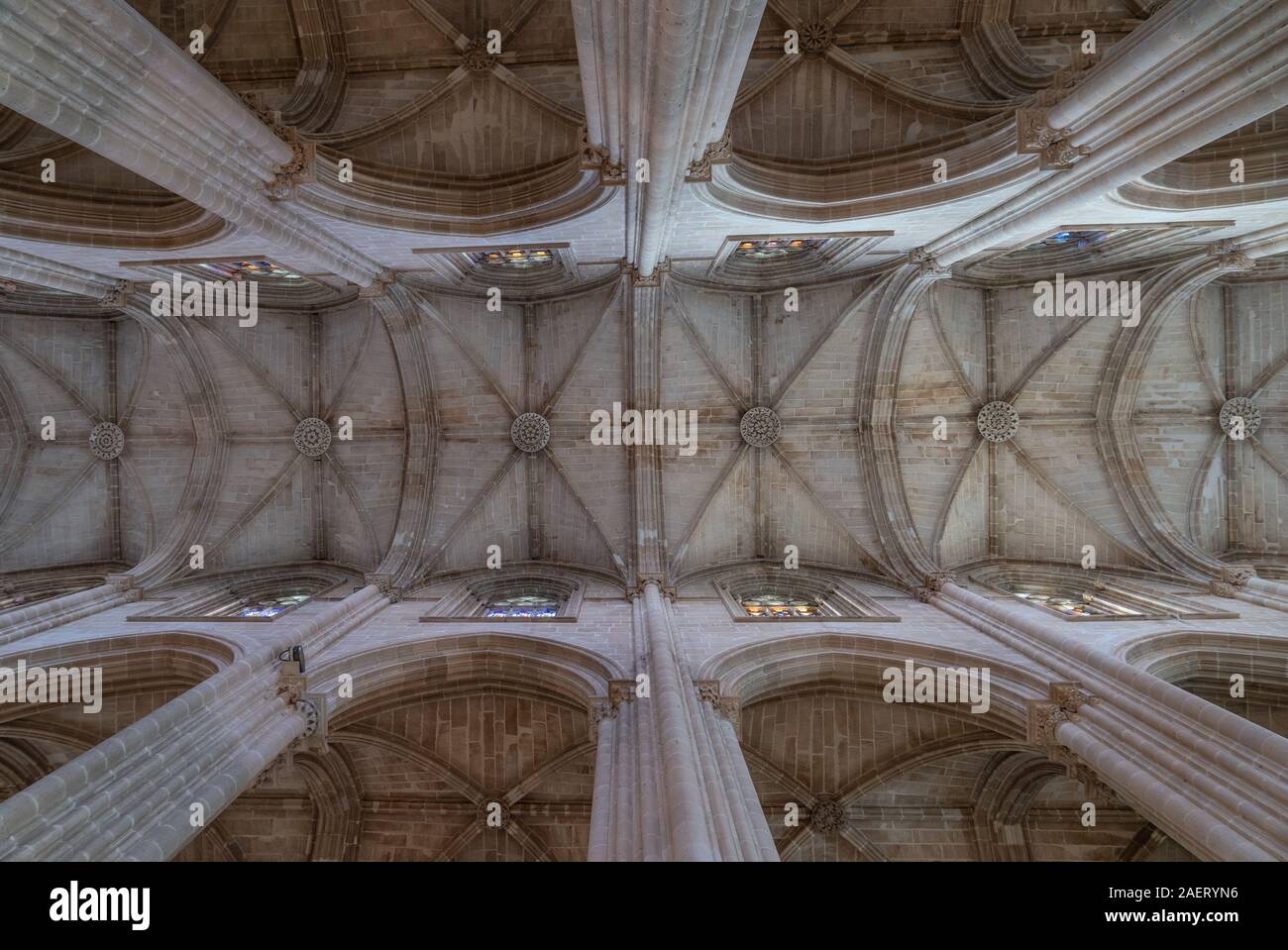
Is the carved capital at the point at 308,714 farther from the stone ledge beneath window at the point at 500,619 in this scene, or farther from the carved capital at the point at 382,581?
the carved capital at the point at 382,581

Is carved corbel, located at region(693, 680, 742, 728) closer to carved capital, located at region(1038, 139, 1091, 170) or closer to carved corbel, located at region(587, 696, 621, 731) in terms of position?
carved corbel, located at region(587, 696, 621, 731)

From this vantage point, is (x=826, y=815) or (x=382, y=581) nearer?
(x=826, y=815)

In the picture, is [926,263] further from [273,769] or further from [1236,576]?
[273,769]

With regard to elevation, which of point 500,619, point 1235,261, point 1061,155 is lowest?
point 500,619

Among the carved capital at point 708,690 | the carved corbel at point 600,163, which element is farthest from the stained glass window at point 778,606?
the carved corbel at point 600,163

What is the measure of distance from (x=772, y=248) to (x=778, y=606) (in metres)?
7.91

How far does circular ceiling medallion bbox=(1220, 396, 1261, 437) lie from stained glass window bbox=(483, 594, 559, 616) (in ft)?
53.3

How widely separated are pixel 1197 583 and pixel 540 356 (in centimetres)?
1560

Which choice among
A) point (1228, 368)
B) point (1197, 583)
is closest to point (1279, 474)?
point (1228, 368)

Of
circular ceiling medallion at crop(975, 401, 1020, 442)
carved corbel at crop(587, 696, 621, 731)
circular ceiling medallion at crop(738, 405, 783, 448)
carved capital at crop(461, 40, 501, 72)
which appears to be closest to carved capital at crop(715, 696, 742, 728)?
carved corbel at crop(587, 696, 621, 731)

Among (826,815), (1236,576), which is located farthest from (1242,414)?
(826,815)

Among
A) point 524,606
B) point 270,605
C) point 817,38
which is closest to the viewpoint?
point 817,38

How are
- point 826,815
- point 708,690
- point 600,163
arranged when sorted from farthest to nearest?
point 826,815
point 600,163
point 708,690

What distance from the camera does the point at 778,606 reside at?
47.6 feet
